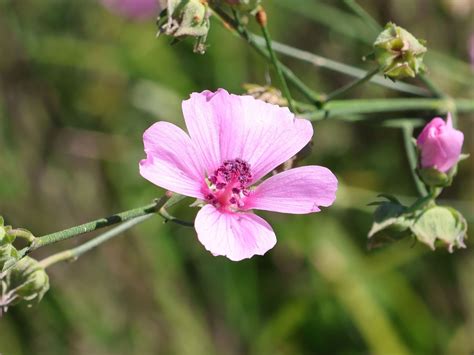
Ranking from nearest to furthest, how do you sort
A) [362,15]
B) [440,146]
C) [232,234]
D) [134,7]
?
[232,234] → [440,146] → [362,15] → [134,7]

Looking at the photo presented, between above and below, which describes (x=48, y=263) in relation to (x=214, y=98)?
below

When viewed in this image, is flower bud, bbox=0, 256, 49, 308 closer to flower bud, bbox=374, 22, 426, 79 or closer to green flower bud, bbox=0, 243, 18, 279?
green flower bud, bbox=0, 243, 18, 279

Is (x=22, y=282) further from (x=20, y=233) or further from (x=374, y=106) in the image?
(x=374, y=106)

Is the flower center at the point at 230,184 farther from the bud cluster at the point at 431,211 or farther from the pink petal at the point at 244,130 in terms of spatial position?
the bud cluster at the point at 431,211

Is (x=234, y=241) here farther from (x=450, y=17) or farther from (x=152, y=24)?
(x=152, y=24)

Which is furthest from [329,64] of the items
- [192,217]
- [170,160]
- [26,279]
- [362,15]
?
[192,217]

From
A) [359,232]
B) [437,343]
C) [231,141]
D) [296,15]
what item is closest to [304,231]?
[359,232]
